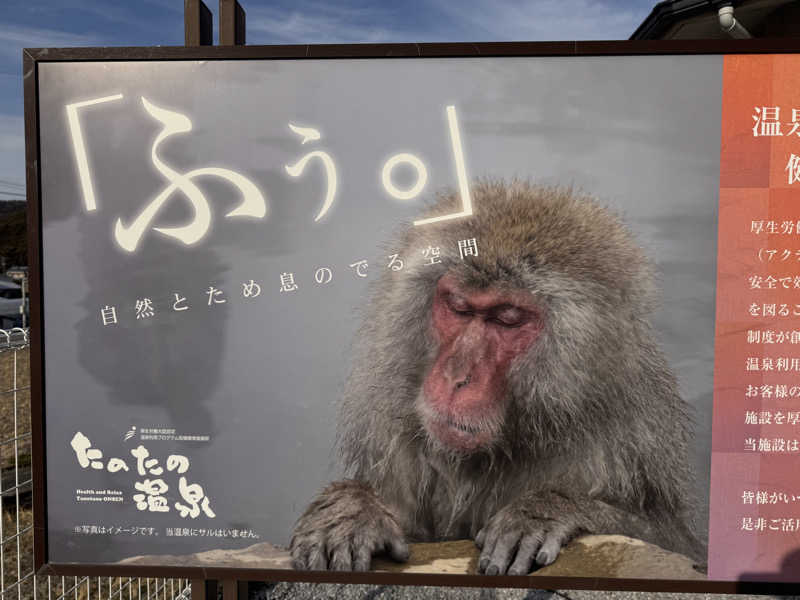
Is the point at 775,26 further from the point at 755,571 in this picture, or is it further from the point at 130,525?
the point at 130,525

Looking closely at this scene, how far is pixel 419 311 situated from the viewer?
1890 millimetres

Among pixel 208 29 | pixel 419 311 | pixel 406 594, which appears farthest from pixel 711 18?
pixel 406 594

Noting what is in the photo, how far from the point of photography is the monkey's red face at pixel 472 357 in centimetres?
183

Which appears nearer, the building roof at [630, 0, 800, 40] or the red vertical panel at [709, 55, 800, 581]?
the red vertical panel at [709, 55, 800, 581]

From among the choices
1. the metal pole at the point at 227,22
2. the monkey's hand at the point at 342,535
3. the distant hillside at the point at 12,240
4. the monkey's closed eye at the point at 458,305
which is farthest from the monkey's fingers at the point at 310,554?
the distant hillside at the point at 12,240

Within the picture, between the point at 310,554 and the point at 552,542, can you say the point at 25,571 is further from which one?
the point at 552,542

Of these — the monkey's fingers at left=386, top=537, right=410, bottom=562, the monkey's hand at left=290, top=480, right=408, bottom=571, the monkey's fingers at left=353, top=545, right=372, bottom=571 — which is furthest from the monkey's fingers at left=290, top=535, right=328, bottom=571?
the monkey's fingers at left=386, top=537, right=410, bottom=562

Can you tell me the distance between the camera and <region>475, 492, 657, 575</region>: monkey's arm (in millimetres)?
1802

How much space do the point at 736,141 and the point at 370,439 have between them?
61.5 inches

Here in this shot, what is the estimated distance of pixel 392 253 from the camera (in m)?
1.84

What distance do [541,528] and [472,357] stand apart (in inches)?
23.8

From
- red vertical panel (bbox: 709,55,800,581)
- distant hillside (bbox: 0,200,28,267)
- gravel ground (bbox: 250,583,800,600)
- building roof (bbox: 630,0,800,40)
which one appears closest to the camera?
red vertical panel (bbox: 709,55,800,581)

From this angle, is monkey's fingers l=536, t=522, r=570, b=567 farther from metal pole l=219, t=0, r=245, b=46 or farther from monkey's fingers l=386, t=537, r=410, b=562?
metal pole l=219, t=0, r=245, b=46

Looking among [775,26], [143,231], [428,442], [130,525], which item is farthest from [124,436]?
[775,26]
